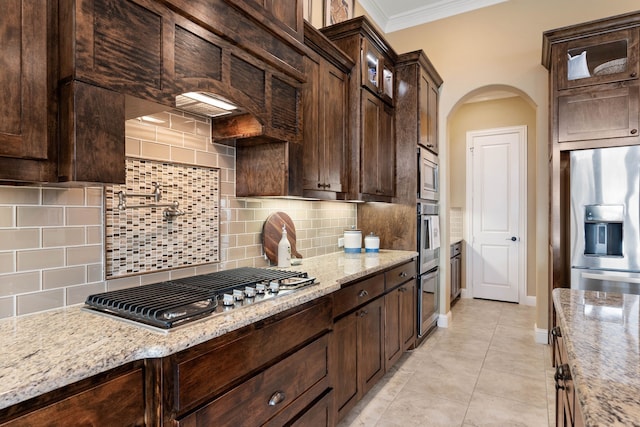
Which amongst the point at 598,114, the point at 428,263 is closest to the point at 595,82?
the point at 598,114

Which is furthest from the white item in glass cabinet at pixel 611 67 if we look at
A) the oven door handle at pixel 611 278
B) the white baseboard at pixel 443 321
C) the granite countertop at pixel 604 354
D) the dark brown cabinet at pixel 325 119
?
the white baseboard at pixel 443 321

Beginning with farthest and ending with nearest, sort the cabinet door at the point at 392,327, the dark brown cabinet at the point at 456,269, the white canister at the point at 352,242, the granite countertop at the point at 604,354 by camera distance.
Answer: the dark brown cabinet at the point at 456,269 → the white canister at the point at 352,242 → the cabinet door at the point at 392,327 → the granite countertop at the point at 604,354

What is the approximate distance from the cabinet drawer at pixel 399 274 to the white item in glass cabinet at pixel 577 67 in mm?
2134

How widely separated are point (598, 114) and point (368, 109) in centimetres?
191

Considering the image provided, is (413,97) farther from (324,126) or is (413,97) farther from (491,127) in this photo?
(491,127)

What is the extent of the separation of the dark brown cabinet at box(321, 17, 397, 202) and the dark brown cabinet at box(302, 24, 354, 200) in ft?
0.25

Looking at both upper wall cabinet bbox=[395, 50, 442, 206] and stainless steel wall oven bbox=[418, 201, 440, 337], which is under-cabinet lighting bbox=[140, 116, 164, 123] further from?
stainless steel wall oven bbox=[418, 201, 440, 337]

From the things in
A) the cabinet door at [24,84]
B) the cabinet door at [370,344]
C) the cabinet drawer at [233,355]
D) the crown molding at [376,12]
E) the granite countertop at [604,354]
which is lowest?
the cabinet door at [370,344]

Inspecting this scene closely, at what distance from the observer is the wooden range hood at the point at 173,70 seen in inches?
44.9

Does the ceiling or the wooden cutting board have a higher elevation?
the ceiling

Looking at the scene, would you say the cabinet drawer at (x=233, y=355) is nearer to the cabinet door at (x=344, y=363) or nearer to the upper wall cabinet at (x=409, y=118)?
the cabinet door at (x=344, y=363)

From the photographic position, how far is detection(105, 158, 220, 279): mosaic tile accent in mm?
1636

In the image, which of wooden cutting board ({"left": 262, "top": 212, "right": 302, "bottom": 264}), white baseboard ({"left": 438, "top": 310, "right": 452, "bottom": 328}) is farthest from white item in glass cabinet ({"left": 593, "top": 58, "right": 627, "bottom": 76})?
wooden cutting board ({"left": 262, "top": 212, "right": 302, "bottom": 264})

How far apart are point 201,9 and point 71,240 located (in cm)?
110
